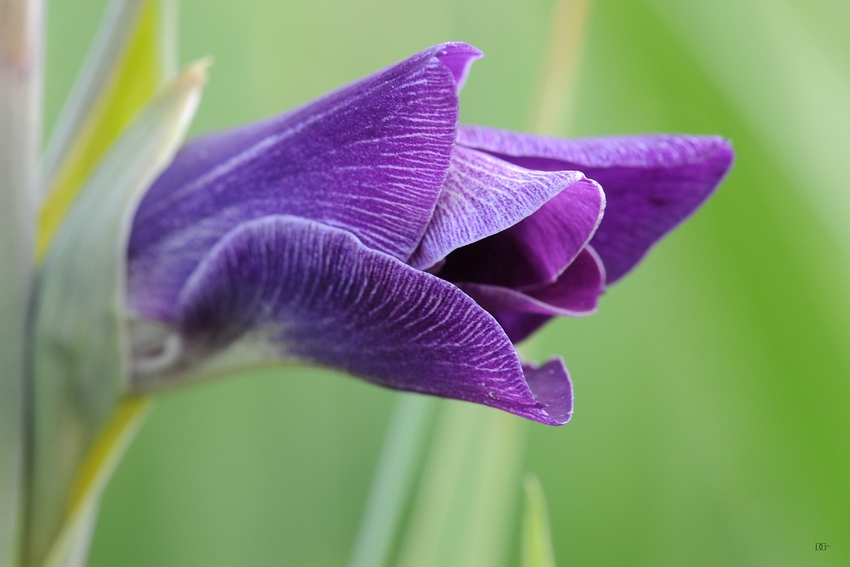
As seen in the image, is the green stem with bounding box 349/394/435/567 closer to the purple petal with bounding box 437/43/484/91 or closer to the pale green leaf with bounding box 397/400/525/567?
the pale green leaf with bounding box 397/400/525/567

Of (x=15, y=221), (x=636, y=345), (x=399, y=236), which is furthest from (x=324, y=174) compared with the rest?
(x=636, y=345)

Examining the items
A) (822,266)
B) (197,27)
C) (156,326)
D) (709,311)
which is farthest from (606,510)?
(197,27)

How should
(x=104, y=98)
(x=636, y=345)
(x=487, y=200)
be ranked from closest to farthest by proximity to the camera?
(x=487, y=200) → (x=104, y=98) → (x=636, y=345)

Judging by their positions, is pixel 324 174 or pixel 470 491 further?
pixel 470 491

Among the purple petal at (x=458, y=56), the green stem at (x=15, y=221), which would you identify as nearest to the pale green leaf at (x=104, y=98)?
the green stem at (x=15, y=221)

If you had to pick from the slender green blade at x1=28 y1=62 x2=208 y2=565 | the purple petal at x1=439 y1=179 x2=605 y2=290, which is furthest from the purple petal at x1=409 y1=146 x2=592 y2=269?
the slender green blade at x1=28 y1=62 x2=208 y2=565

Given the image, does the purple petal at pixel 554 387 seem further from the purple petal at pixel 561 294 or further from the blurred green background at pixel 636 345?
the blurred green background at pixel 636 345

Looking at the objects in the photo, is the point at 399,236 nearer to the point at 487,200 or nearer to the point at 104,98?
the point at 487,200
